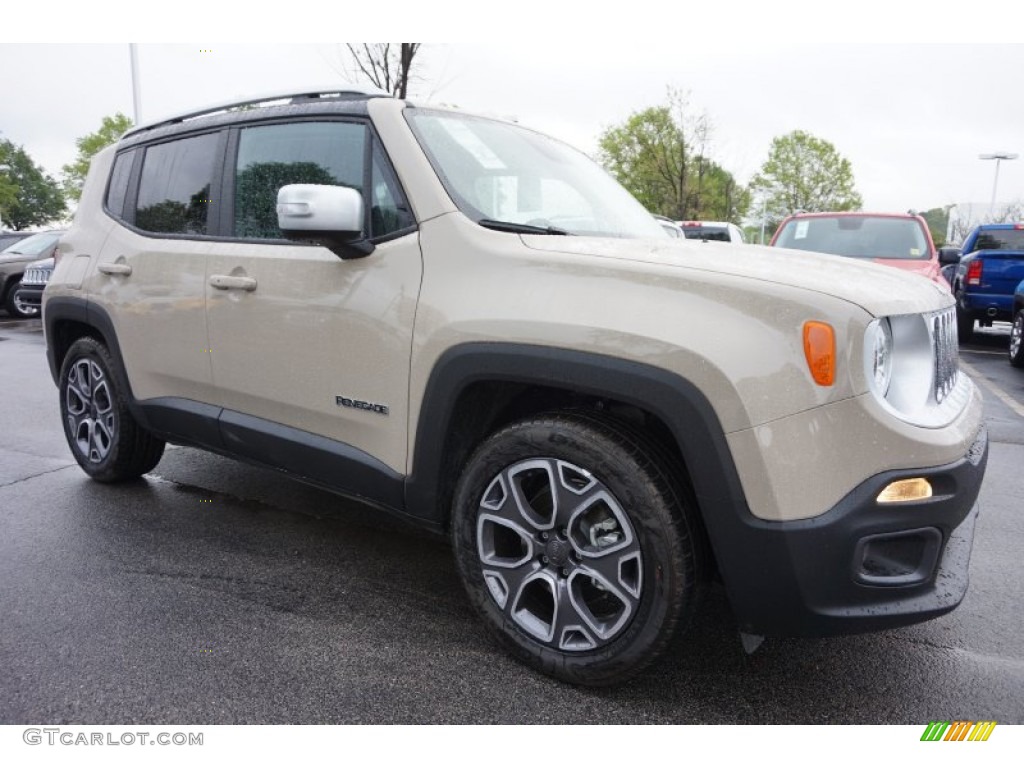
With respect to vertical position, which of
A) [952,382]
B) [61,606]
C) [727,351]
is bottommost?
[61,606]

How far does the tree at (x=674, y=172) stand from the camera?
117 ft

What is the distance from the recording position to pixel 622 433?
2215 mm

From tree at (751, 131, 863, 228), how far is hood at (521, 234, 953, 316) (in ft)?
182

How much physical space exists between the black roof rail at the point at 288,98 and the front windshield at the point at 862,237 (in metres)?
6.79

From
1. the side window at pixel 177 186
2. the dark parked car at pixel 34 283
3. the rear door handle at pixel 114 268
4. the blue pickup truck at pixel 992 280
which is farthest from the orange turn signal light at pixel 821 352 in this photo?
the dark parked car at pixel 34 283

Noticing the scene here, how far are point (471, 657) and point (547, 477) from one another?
2.20 feet

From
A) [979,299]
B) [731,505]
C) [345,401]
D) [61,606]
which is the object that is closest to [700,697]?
[731,505]

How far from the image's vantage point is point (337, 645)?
2588 mm

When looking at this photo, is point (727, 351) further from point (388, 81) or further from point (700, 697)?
point (388, 81)

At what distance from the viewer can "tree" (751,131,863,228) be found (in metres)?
54.7

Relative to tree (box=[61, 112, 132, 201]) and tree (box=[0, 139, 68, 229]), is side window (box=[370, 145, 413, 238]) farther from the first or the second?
tree (box=[0, 139, 68, 229])

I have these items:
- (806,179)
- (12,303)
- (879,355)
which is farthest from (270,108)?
(806,179)

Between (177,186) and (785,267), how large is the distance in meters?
2.79
